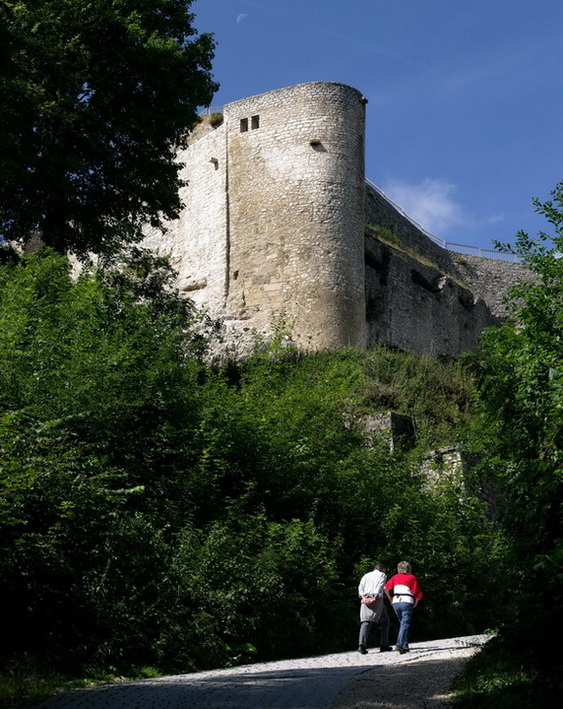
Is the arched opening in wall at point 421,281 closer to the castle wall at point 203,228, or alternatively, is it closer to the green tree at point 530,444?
the castle wall at point 203,228

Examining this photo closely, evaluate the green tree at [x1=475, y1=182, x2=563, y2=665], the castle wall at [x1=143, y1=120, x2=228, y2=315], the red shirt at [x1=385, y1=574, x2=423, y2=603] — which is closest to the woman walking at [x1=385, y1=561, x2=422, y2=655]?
the red shirt at [x1=385, y1=574, x2=423, y2=603]

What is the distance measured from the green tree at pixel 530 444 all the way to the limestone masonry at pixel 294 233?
11844 mm

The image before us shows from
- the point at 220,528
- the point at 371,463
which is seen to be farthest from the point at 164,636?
the point at 371,463

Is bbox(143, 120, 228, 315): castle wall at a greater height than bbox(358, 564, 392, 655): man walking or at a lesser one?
greater

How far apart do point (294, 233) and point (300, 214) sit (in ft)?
1.65

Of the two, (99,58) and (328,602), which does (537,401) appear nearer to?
(328,602)

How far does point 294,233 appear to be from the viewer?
22906mm

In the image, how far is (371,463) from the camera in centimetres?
1368

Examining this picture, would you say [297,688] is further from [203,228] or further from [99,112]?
[203,228]

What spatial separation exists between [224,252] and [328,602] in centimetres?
1405

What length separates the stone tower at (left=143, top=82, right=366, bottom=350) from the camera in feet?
73.3

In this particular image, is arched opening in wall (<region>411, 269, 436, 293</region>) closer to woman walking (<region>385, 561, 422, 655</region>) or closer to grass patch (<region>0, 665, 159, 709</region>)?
woman walking (<region>385, 561, 422, 655</region>)

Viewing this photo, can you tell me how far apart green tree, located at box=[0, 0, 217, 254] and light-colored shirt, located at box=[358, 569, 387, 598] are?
28.5 ft

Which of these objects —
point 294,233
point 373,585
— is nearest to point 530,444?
point 373,585
